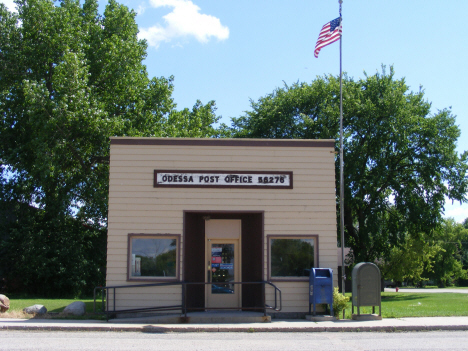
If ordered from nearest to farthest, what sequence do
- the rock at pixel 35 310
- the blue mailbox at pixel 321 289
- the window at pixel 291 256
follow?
→ 1. the blue mailbox at pixel 321 289
2. the window at pixel 291 256
3. the rock at pixel 35 310

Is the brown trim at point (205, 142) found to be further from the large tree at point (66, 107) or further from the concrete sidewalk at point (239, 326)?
the large tree at point (66, 107)

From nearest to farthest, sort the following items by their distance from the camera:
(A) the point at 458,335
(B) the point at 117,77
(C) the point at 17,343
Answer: (C) the point at 17,343 < (A) the point at 458,335 < (B) the point at 117,77

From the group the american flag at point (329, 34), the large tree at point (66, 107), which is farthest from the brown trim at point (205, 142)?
the large tree at point (66, 107)

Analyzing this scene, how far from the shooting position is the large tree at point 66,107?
83.1 ft

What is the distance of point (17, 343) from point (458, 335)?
984cm

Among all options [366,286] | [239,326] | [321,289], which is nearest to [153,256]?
[239,326]

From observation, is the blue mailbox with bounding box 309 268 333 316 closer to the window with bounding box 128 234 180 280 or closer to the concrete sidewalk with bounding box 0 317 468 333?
the concrete sidewalk with bounding box 0 317 468 333

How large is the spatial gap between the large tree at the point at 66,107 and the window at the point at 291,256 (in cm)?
1476

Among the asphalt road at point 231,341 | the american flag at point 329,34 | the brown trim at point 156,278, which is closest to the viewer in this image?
the asphalt road at point 231,341

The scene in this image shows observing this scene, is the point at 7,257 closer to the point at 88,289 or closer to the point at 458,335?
the point at 88,289

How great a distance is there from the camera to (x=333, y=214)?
14.3m

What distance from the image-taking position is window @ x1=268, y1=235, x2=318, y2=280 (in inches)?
555

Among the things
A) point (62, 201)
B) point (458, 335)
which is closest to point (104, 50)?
point (62, 201)

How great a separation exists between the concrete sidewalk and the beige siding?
161 centimetres
